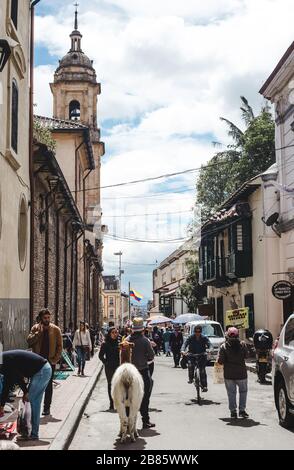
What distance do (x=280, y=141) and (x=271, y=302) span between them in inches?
265

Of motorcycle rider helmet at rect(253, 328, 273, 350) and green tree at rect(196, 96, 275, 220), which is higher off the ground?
green tree at rect(196, 96, 275, 220)

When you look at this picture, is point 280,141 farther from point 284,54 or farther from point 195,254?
point 195,254

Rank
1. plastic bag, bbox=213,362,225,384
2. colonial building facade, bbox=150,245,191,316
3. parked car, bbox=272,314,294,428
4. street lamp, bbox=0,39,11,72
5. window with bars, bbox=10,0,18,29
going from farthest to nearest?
1. colonial building facade, bbox=150,245,191,316
2. window with bars, bbox=10,0,18,29
3. plastic bag, bbox=213,362,225,384
4. street lamp, bbox=0,39,11,72
5. parked car, bbox=272,314,294,428

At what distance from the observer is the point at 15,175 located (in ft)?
49.5

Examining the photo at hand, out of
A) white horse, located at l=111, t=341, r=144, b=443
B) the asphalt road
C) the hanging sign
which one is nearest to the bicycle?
the asphalt road

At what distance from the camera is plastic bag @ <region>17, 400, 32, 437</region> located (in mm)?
8805

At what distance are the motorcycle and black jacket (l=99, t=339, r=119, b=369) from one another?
19.6 ft

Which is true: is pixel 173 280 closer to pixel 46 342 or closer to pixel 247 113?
pixel 247 113

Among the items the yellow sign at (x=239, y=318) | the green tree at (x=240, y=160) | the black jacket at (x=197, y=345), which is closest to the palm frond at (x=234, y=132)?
the green tree at (x=240, y=160)

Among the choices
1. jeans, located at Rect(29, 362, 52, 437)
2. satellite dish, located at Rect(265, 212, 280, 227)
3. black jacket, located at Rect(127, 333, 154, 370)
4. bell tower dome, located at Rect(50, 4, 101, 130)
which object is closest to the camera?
jeans, located at Rect(29, 362, 52, 437)

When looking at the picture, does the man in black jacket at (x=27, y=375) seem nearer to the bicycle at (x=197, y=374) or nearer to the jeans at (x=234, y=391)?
the jeans at (x=234, y=391)

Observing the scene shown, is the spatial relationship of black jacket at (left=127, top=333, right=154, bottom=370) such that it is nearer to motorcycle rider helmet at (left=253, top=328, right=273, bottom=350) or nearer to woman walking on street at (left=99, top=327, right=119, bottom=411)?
woman walking on street at (left=99, top=327, right=119, bottom=411)
